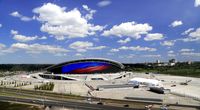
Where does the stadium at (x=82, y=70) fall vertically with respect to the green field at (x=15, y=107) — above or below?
above

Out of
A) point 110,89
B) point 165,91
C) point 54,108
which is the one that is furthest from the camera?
point 110,89

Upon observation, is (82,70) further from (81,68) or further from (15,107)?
(15,107)

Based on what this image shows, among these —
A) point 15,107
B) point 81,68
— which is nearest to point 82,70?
point 81,68

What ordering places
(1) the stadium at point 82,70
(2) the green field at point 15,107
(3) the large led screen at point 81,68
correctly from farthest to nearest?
(3) the large led screen at point 81,68
(1) the stadium at point 82,70
(2) the green field at point 15,107

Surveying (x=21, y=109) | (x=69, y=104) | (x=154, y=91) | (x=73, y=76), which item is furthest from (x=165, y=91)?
(x=73, y=76)

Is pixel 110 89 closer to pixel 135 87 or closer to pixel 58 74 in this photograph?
pixel 135 87

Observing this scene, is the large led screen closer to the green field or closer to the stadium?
the stadium

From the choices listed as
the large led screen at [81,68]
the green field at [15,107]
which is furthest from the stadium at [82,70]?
the green field at [15,107]

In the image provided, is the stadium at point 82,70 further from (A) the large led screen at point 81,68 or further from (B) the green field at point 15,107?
(B) the green field at point 15,107

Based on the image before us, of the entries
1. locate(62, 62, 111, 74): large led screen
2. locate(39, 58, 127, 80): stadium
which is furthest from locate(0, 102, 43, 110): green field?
locate(62, 62, 111, 74): large led screen
